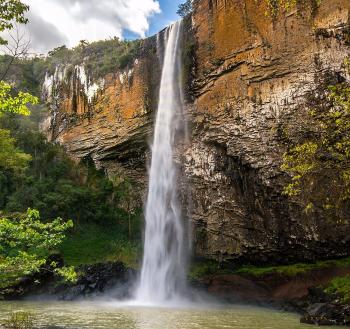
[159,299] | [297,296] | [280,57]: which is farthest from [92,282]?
[280,57]

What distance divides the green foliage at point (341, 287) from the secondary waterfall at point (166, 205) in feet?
28.0

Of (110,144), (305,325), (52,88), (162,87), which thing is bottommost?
(305,325)

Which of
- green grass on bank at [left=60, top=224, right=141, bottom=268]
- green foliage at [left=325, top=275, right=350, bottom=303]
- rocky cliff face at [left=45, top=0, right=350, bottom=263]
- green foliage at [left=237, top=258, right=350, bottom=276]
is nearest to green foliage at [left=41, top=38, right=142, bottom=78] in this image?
rocky cliff face at [left=45, top=0, right=350, bottom=263]

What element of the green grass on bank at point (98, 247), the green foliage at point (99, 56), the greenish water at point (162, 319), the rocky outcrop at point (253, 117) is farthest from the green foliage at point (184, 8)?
the greenish water at point (162, 319)

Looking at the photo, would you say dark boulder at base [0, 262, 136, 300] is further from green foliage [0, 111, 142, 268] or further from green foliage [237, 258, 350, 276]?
green foliage [237, 258, 350, 276]

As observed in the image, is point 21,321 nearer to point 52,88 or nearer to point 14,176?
point 14,176

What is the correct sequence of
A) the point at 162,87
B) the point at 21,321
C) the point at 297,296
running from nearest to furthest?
the point at 21,321 → the point at 297,296 → the point at 162,87

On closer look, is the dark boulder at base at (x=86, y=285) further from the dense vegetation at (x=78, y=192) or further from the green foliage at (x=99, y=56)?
the green foliage at (x=99, y=56)

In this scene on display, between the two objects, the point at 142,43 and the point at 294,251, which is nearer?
the point at 294,251

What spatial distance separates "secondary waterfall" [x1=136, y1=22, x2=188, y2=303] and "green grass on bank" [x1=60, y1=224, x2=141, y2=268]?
3021mm

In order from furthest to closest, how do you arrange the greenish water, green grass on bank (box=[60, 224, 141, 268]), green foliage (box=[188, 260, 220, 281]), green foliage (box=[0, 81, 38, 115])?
green grass on bank (box=[60, 224, 141, 268]) → green foliage (box=[188, 260, 220, 281]) → the greenish water → green foliage (box=[0, 81, 38, 115])

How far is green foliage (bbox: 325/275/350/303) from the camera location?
1436 centimetres

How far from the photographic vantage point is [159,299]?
21.2m

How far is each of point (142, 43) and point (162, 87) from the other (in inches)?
218
